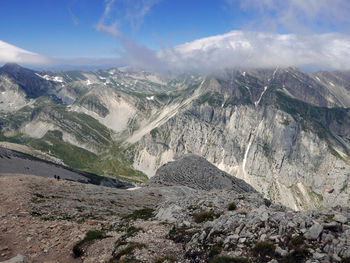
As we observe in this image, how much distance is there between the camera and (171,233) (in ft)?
86.4

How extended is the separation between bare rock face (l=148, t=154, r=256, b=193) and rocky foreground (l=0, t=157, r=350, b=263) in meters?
77.4

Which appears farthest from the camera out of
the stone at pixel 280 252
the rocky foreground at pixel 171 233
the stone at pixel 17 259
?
the stone at pixel 17 259

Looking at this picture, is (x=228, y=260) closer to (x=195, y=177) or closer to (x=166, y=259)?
(x=166, y=259)

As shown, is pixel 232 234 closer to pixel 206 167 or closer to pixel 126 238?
pixel 126 238

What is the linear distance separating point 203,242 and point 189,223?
6979 mm

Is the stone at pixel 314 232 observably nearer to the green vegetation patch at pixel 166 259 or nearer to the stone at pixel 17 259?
the green vegetation patch at pixel 166 259

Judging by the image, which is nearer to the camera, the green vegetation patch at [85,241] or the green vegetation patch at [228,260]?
the green vegetation patch at [228,260]

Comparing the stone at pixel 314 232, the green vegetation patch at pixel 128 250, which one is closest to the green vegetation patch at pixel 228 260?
the stone at pixel 314 232

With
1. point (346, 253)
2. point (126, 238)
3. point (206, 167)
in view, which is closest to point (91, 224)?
point (126, 238)

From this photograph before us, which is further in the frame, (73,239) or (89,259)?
(73,239)

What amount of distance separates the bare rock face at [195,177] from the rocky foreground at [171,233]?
7742cm

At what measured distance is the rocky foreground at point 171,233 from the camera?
58.3ft

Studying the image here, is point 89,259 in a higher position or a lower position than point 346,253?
lower

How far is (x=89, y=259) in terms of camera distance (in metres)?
24.3
